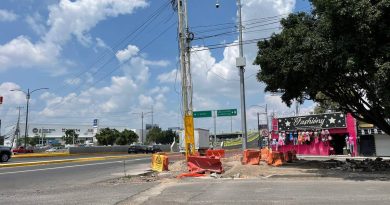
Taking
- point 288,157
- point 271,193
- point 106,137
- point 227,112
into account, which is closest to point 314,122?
point 288,157

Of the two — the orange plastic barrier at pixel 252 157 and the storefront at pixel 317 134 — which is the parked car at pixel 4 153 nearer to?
the orange plastic barrier at pixel 252 157

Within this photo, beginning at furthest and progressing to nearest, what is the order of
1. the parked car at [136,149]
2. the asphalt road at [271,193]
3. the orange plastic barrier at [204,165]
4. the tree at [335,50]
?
the parked car at [136,149] < the orange plastic barrier at [204,165] < the tree at [335,50] < the asphalt road at [271,193]

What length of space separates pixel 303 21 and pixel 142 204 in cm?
1216

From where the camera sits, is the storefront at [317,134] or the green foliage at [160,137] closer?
the storefront at [317,134]

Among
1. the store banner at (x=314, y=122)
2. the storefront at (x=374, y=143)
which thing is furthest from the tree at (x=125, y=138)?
the storefront at (x=374, y=143)

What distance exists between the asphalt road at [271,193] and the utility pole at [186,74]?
30.2 feet

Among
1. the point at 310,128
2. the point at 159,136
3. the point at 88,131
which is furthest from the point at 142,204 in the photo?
the point at 88,131

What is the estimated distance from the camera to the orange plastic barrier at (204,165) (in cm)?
2127

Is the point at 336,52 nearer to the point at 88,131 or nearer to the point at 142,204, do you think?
the point at 142,204

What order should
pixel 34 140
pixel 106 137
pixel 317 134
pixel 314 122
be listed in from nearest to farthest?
pixel 314 122 < pixel 317 134 < pixel 106 137 < pixel 34 140

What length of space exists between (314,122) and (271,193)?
3140 centimetres

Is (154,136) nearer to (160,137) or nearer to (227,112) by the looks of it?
(160,137)

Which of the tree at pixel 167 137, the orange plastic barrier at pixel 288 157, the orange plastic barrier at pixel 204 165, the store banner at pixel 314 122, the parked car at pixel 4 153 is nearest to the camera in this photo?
the orange plastic barrier at pixel 204 165

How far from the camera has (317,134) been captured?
43.5 m
